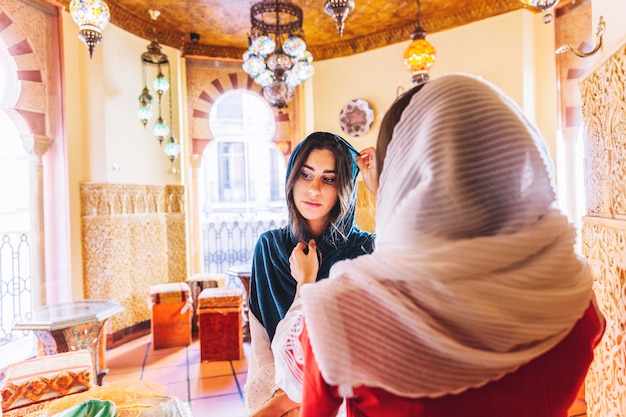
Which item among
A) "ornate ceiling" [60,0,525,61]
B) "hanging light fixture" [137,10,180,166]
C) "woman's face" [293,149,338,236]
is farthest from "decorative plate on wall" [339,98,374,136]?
"woman's face" [293,149,338,236]

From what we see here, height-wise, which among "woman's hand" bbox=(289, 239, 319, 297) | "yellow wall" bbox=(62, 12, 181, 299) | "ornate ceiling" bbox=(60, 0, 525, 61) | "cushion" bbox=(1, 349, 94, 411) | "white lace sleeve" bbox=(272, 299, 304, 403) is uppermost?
"ornate ceiling" bbox=(60, 0, 525, 61)

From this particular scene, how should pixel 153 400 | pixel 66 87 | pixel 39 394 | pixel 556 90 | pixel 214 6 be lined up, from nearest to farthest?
1. pixel 153 400
2. pixel 39 394
3. pixel 66 87
4. pixel 556 90
5. pixel 214 6

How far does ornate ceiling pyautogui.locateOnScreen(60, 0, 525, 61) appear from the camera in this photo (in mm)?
4383

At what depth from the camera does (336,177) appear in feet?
4.73

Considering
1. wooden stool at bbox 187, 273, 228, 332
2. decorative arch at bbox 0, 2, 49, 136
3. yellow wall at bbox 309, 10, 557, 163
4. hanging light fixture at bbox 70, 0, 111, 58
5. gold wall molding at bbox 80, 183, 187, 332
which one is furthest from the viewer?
wooden stool at bbox 187, 273, 228, 332

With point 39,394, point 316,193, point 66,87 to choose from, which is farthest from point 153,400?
point 66,87

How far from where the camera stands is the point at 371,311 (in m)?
0.62

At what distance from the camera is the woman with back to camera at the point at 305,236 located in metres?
1.42

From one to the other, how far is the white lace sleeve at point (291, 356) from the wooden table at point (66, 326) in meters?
2.29

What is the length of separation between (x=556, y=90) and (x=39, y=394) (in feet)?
16.8

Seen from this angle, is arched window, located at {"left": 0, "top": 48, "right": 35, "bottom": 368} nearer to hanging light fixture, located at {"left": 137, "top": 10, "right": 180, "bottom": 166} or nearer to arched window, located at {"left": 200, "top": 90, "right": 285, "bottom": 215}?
hanging light fixture, located at {"left": 137, "top": 10, "right": 180, "bottom": 166}

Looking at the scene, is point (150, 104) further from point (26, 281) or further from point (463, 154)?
point (463, 154)

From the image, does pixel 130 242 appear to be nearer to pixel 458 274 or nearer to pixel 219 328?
pixel 219 328

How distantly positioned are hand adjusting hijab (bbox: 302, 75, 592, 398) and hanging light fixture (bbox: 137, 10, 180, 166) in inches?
181
